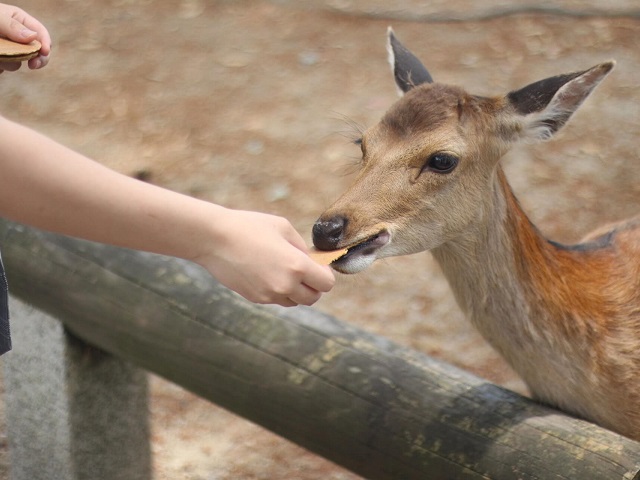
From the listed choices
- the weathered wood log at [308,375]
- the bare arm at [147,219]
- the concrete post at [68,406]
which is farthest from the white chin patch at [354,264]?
the concrete post at [68,406]

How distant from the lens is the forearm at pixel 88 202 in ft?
5.65

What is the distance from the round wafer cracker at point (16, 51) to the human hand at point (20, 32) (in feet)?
0.08

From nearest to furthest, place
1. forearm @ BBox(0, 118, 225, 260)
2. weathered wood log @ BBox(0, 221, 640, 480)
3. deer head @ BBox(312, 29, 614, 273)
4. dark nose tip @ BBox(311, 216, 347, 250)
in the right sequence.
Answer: forearm @ BBox(0, 118, 225, 260), weathered wood log @ BBox(0, 221, 640, 480), dark nose tip @ BBox(311, 216, 347, 250), deer head @ BBox(312, 29, 614, 273)

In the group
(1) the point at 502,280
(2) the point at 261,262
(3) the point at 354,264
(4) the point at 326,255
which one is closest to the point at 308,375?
(3) the point at 354,264

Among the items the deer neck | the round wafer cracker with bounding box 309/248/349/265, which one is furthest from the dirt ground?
the round wafer cracker with bounding box 309/248/349/265

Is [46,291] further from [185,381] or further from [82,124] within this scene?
[82,124]

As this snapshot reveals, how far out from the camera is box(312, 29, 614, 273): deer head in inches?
124

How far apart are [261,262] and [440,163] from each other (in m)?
1.51

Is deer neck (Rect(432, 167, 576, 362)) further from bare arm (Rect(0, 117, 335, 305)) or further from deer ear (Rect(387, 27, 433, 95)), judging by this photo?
bare arm (Rect(0, 117, 335, 305))

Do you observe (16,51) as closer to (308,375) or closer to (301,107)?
(308,375)

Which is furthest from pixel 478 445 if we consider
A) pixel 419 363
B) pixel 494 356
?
pixel 494 356

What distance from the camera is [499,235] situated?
3301 millimetres

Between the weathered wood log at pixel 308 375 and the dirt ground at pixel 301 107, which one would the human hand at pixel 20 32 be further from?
the dirt ground at pixel 301 107

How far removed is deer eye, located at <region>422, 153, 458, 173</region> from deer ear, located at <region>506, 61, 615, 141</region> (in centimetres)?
27
